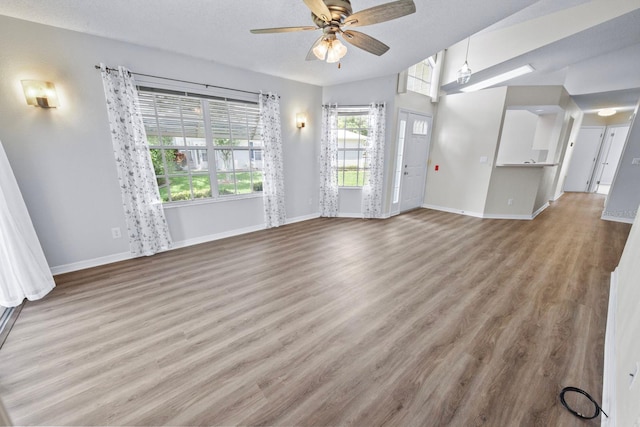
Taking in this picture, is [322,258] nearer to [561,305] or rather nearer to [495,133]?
[561,305]

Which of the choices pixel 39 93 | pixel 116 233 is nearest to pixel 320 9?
pixel 39 93

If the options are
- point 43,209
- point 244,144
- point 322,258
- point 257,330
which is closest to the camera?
point 257,330

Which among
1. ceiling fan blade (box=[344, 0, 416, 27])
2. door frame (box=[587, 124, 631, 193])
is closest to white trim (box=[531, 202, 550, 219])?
door frame (box=[587, 124, 631, 193])

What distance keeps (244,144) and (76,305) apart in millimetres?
2871

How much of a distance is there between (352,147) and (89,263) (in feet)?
14.7

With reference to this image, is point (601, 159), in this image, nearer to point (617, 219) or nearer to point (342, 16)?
point (617, 219)

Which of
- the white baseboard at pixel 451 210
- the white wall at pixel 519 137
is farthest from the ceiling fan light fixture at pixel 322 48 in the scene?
the white wall at pixel 519 137

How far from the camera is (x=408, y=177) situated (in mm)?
5453

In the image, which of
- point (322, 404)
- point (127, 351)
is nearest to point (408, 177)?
point (322, 404)

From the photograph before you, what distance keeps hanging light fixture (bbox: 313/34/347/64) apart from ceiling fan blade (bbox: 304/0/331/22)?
20 cm

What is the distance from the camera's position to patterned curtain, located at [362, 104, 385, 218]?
456cm

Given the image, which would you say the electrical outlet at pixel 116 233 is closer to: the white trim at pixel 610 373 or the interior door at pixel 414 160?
the white trim at pixel 610 373

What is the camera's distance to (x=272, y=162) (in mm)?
4156

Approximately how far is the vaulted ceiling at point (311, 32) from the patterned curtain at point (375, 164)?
0.71 m
